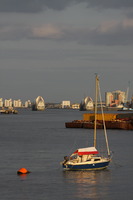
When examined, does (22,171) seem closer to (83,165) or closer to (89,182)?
(83,165)

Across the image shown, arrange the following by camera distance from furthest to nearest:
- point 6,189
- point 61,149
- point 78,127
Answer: point 78,127
point 61,149
point 6,189

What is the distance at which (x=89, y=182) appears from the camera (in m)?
49.8

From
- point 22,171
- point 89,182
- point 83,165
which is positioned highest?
point 83,165

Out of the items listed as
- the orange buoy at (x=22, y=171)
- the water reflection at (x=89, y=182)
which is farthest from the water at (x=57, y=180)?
the orange buoy at (x=22, y=171)

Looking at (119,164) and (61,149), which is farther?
(61,149)

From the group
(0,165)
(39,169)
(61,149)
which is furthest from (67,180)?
(61,149)

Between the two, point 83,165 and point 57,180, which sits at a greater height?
point 83,165

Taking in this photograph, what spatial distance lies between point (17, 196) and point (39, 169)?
12845 millimetres

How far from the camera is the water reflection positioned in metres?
45.2

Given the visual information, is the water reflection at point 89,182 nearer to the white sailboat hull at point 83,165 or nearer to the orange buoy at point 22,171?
the white sailboat hull at point 83,165

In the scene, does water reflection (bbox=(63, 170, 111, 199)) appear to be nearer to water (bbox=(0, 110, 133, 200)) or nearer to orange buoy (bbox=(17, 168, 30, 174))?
water (bbox=(0, 110, 133, 200))

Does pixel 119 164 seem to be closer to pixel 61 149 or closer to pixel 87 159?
pixel 87 159

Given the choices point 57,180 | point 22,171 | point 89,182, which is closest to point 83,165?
point 57,180

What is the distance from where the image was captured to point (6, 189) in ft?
155
